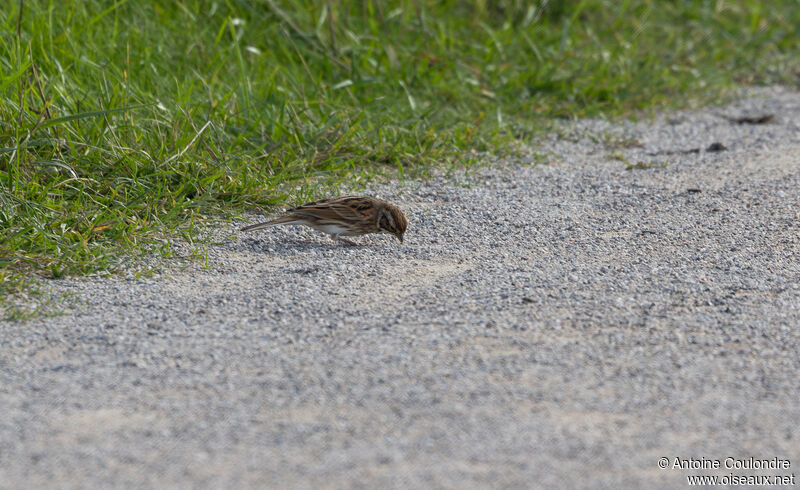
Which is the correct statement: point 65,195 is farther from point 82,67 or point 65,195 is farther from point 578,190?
point 578,190

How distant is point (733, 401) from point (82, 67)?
572cm

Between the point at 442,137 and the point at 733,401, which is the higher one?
the point at 733,401

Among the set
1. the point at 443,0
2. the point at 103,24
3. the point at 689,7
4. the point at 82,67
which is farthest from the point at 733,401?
the point at 689,7

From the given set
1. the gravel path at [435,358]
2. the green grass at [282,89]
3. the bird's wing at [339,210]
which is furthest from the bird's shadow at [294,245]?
the green grass at [282,89]

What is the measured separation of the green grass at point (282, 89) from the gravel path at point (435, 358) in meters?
0.71

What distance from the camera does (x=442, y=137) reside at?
319 inches

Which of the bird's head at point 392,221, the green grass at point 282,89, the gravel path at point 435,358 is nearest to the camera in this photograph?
the gravel path at point 435,358

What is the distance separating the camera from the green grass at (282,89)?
6.18m

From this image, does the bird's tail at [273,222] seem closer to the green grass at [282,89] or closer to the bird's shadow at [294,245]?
the bird's shadow at [294,245]

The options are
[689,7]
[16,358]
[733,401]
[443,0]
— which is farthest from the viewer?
[689,7]

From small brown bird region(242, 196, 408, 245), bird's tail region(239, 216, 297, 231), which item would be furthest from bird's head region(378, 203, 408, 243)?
bird's tail region(239, 216, 297, 231)

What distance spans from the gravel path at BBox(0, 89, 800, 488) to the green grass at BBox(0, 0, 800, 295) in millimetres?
715

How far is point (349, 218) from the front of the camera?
19.7 ft

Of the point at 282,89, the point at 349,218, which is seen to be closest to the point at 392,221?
the point at 349,218
